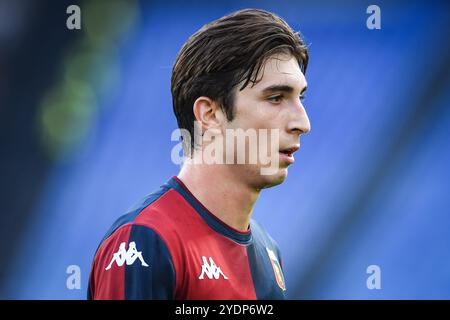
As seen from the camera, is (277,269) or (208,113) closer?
(208,113)

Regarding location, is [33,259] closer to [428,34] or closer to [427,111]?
[427,111]

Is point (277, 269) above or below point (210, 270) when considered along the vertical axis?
below

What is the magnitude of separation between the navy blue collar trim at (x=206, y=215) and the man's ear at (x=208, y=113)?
11.1 inches

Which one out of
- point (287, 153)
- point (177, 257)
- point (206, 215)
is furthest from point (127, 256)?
point (287, 153)

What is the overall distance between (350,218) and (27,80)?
Result: 10.5 feet

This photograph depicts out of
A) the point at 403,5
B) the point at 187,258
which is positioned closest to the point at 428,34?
the point at 403,5

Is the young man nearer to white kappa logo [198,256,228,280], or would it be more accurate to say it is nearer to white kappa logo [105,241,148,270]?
white kappa logo [198,256,228,280]

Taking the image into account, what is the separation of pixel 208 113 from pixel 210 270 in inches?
28.5

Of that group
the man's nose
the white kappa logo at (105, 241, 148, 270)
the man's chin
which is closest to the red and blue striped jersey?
the white kappa logo at (105, 241, 148, 270)

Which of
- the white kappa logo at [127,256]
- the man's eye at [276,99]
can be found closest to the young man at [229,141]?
the man's eye at [276,99]

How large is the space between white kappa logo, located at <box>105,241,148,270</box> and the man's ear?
0.71m

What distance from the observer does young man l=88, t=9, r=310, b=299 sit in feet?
9.31

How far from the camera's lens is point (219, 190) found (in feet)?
9.80

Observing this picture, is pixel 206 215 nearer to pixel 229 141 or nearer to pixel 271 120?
pixel 229 141
